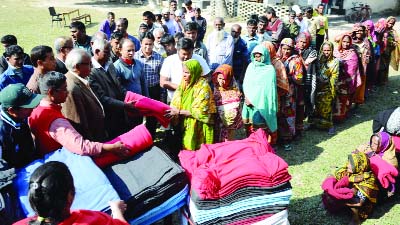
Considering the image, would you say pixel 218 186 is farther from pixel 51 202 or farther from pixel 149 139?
pixel 51 202

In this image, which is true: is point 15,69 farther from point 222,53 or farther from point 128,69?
point 222,53

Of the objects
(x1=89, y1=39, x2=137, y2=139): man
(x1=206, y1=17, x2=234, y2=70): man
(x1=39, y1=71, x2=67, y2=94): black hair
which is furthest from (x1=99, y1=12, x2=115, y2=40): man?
(x1=39, y1=71, x2=67, y2=94): black hair

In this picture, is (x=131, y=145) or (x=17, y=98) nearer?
(x=17, y=98)

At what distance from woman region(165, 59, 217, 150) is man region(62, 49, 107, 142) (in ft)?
2.99

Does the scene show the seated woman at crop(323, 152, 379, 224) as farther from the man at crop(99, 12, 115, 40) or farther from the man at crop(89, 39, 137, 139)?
the man at crop(99, 12, 115, 40)

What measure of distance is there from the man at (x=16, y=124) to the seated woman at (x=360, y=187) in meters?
3.22

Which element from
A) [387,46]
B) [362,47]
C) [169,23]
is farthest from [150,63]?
[387,46]

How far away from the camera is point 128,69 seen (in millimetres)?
4691

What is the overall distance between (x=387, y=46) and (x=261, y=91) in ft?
16.2

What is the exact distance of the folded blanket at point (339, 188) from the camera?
13.4ft

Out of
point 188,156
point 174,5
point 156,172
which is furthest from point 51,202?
point 174,5

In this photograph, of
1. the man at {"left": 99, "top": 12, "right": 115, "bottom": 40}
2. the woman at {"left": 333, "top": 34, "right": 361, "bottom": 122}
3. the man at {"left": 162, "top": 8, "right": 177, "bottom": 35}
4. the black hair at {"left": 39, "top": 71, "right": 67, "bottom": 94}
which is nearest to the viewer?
the black hair at {"left": 39, "top": 71, "right": 67, "bottom": 94}

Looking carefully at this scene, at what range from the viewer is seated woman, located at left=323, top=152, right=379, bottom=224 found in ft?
13.2

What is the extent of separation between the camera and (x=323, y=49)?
619 centimetres
